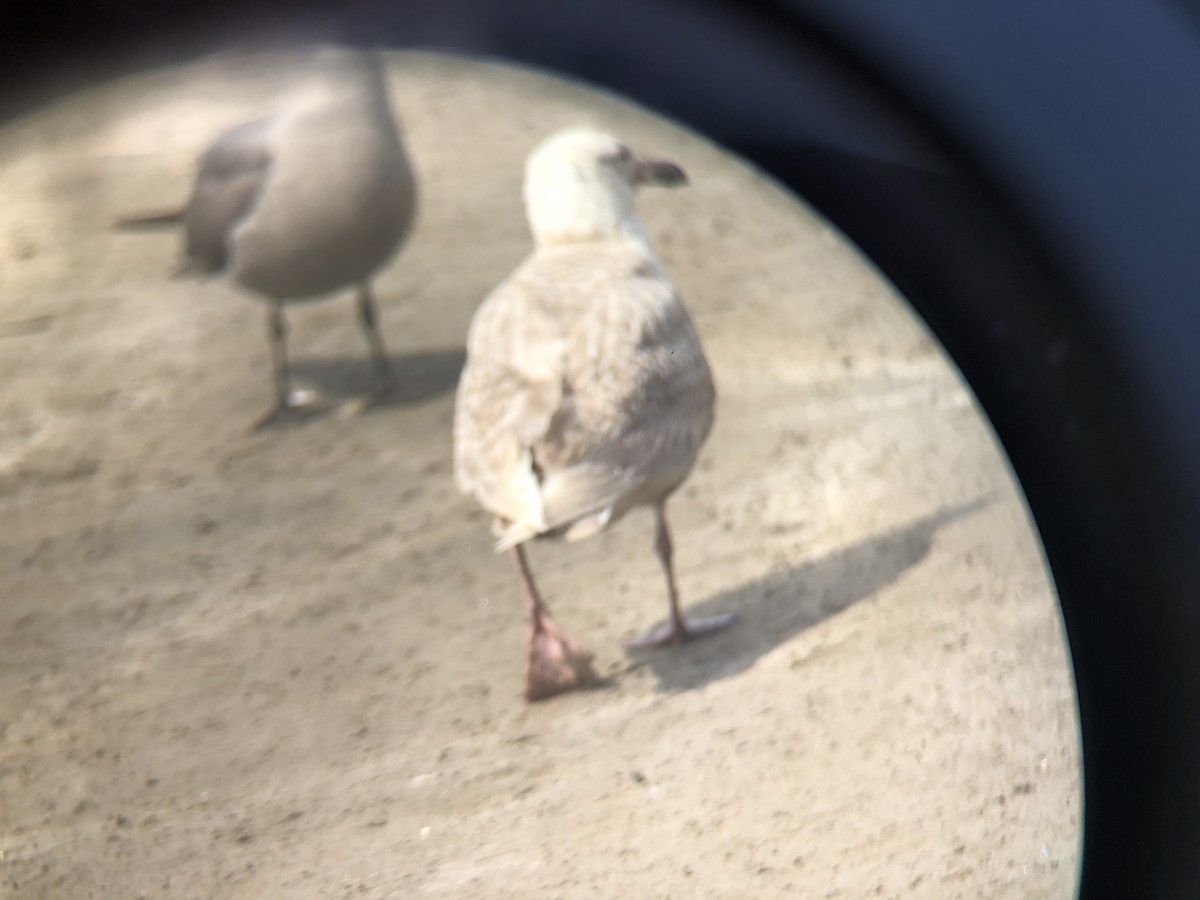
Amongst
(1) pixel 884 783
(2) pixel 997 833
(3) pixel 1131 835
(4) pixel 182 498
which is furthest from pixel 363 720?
(3) pixel 1131 835

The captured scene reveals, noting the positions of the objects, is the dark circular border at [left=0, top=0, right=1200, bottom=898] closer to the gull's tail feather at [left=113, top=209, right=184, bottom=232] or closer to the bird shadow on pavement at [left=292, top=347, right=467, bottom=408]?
the gull's tail feather at [left=113, top=209, right=184, bottom=232]

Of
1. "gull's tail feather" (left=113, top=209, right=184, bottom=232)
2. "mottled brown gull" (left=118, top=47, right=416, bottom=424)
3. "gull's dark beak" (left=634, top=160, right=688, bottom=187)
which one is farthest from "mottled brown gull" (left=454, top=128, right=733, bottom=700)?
"gull's tail feather" (left=113, top=209, right=184, bottom=232)

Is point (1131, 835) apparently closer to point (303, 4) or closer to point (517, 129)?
point (517, 129)

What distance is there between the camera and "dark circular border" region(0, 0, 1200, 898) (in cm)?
92

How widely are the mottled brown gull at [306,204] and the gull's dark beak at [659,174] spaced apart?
0.21m

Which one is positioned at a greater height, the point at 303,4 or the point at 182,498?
the point at 303,4

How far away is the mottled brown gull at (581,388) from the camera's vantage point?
3.56 feet

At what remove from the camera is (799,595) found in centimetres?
110

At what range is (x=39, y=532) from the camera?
108 cm

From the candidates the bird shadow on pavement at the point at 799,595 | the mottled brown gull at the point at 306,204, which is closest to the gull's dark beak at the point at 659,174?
the mottled brown gull at the point at 306,204

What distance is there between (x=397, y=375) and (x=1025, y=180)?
1.91 feet

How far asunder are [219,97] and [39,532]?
0.44m

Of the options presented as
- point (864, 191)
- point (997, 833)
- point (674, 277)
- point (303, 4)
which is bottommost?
point (997, 833)

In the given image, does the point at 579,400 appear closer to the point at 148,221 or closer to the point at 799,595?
the point at 799,595
